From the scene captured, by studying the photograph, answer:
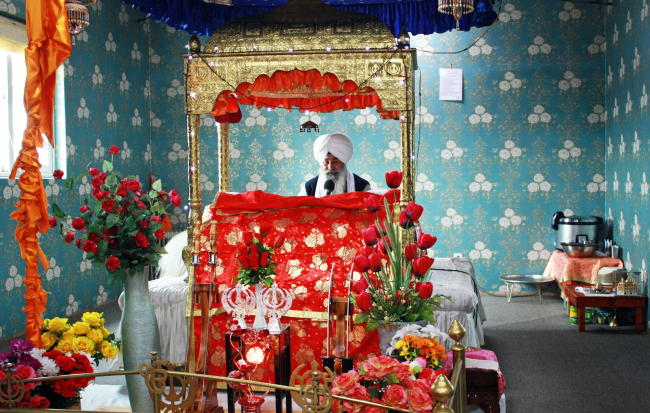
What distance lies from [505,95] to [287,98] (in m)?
2.85

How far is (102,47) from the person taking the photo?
21.9 feet

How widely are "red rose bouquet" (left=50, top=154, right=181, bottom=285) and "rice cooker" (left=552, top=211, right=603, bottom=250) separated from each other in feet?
15.9

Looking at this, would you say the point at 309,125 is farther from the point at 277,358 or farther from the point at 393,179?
the point at 277,358

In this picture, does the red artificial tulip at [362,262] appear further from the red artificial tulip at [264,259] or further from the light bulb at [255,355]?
the light bulb at [255,355]

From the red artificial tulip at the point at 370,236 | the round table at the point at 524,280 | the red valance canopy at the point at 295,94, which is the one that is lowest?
the round table at the point at 524,280

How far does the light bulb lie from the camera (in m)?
2.47

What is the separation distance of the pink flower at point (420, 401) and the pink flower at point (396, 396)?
0.03m

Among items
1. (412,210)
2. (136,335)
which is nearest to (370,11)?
(412,210)

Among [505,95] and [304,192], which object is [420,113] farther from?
[304,192]

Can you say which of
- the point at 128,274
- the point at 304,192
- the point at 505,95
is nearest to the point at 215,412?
the point at 128,274

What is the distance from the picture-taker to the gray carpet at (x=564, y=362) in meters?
3.66

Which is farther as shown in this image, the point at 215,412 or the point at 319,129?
the point at 319,129

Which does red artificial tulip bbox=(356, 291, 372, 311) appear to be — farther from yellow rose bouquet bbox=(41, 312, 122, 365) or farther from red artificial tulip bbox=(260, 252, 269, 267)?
yellow rose bouquet bbox=(41, 312, 122, 365)

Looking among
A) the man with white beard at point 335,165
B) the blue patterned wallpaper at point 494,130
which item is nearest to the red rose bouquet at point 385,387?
the man with white beard at point 335,165
